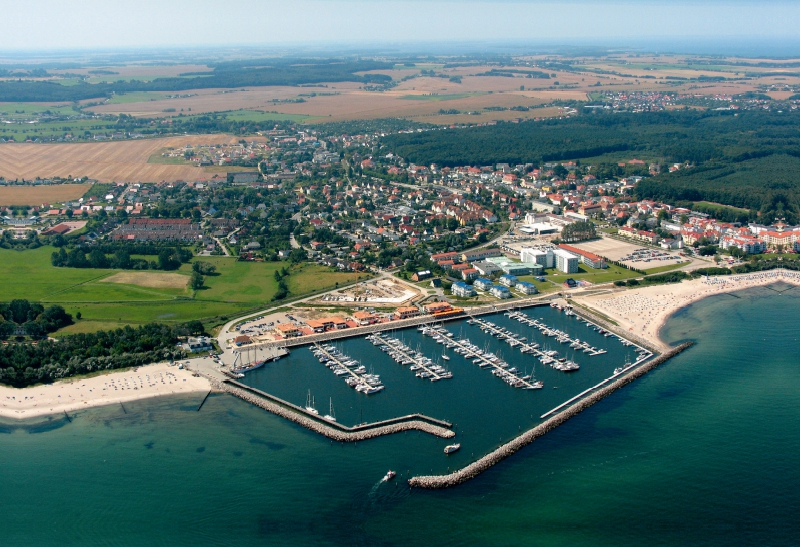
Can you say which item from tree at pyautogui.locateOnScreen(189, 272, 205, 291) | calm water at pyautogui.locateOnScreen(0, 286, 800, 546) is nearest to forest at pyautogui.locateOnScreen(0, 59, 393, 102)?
tree at pyautogui.locateOnScreen(189, 272, 205, 291)

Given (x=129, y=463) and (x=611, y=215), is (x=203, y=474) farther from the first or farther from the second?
(x=611, y=215)

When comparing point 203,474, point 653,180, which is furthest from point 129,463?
point 653,180

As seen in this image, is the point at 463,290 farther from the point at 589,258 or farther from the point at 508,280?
the point at 589,258

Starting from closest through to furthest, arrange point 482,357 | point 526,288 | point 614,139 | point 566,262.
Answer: point 482,357 → point 526,288 → point 566,262 → point 614,139

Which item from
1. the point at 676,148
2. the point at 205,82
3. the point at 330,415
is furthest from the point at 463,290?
the point at 205,82

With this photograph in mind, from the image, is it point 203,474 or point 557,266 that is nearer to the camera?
point 203,474

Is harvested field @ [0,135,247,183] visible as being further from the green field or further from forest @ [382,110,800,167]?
forest @ [382,110,800,167]

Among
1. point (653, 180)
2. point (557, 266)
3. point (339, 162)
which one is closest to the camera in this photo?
point (557, 266)

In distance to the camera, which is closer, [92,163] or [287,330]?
[287,330]
